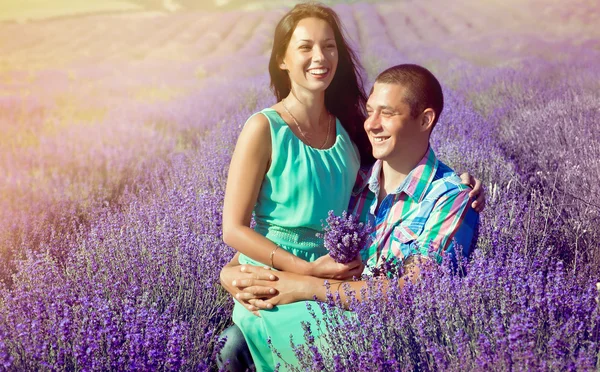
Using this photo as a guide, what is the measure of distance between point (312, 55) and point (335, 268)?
0.78 meters

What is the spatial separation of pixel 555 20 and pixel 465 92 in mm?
3143

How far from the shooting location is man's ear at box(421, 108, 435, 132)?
7.00 feet

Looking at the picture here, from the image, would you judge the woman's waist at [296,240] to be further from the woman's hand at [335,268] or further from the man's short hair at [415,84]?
the man's short hair at [415,84]

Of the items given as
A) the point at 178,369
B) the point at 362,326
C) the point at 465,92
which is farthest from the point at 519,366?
the point at 465,92

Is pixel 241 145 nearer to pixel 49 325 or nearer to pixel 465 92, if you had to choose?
pixel 49 325

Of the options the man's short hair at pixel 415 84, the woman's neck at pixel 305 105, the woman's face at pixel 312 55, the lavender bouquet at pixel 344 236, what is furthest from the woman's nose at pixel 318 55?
the lavender bouquet at pixel 344 236

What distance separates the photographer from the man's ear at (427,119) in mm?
2135

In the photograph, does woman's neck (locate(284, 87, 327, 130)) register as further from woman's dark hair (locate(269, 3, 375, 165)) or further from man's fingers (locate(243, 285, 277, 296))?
man's fingers (locate(243, 285, 277, 296))

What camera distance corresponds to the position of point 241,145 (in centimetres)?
215

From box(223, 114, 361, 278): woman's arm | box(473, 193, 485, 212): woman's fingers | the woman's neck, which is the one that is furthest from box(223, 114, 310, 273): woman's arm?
box(473, 193, 485, 212): woman's fingers

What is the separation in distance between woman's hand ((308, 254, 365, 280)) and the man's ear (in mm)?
526

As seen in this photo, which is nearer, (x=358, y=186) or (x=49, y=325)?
(x=49, y=325)

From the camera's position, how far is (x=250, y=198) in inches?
83.9

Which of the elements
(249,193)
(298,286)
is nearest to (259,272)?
(298,286)
